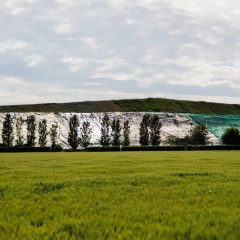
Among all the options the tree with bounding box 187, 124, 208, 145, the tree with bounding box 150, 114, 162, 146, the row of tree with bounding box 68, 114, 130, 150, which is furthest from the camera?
the tree with bounding box 150, 114, 162, 146

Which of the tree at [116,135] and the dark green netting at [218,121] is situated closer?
the tree at [116,135]

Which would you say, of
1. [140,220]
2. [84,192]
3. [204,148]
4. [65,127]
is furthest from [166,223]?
[65,127]

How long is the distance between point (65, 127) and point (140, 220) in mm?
108930

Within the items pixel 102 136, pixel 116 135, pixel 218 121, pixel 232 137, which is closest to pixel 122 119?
pixel 116 135

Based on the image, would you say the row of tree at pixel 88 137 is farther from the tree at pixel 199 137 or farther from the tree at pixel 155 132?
the tree at pixel 199 137

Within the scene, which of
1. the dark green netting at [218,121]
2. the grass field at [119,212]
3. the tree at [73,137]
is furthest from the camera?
the dark green netting at [218,121]

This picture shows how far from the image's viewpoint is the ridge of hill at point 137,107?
13900 centimetres

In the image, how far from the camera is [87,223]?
6133 mm

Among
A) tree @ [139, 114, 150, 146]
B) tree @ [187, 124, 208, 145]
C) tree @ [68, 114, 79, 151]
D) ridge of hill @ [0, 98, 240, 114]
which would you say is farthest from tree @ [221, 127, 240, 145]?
ridge of hill @ [0, 98, 240, 114]

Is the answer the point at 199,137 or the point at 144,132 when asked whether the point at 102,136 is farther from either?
the point at 199,137

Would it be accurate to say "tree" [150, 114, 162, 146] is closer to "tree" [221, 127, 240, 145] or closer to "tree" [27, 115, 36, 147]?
"tree" [221, 127, 240, 145]

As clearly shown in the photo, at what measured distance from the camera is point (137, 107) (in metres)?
157

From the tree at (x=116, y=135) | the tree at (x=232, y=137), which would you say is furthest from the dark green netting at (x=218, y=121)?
the tree at (x=116, y=135)

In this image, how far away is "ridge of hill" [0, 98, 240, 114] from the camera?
139000 mm
